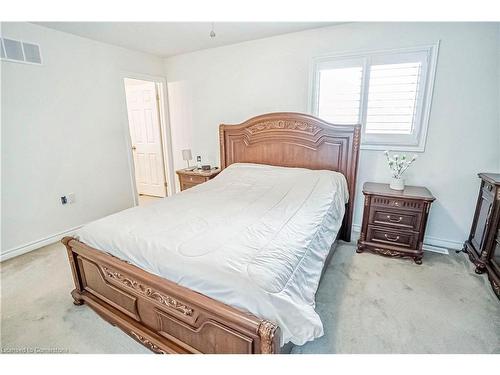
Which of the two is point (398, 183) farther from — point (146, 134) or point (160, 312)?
point (146, 134)

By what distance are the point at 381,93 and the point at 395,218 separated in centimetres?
133

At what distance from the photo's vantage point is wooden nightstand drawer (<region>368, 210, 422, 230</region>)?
2.42 m

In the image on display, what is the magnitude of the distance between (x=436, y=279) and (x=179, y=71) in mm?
4157

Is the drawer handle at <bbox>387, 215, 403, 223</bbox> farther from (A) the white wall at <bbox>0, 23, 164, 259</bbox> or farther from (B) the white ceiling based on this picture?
(A) the white wall at <bbox>0, 23, 164, 259</bbox>

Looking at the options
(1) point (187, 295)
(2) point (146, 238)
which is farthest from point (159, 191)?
(1) point (187, 295)

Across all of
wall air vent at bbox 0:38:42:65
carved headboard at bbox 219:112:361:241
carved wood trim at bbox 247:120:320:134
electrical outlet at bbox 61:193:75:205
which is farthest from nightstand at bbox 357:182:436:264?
wall air vent at bbox 0:38:42:65

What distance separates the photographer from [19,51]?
8.27 ft

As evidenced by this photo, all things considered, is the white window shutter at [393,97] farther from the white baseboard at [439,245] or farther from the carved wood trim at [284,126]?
the white baseboard at [439,245]

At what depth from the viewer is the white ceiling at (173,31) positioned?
8.85 feet

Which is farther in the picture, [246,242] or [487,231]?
[487,231]

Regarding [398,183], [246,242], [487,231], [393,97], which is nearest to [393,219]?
[398,183]

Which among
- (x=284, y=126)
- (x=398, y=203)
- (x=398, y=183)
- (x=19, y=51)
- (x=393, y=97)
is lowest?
(x=398, y=203)

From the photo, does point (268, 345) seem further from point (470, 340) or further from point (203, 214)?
point (470, 340)

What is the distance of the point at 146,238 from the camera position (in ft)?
5.05
